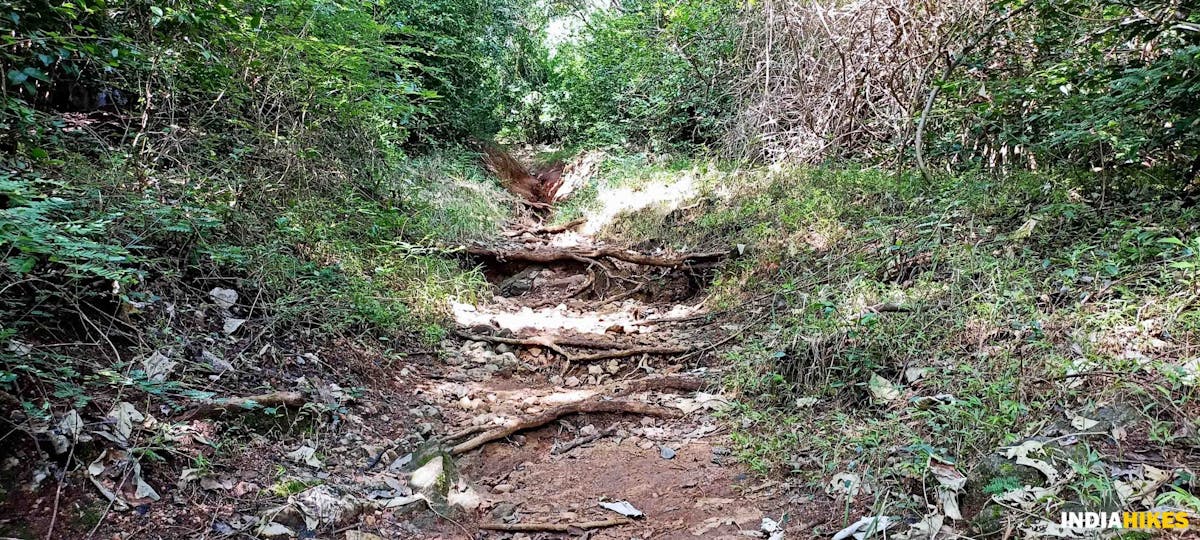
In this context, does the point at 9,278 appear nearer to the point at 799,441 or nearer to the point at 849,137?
the point at 799,441

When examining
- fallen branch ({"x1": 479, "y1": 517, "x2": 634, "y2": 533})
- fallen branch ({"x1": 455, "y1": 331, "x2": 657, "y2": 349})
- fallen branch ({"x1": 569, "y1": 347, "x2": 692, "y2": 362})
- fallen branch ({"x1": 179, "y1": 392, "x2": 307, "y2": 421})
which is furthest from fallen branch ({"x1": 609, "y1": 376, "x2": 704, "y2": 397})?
fallen branch ({"x1": 179, "y1": 392, "x2": 307, "y2": 421})

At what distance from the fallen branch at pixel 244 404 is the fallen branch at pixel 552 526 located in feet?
3.66

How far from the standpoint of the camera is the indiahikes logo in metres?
1.76

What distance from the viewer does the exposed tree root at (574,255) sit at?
6.29m

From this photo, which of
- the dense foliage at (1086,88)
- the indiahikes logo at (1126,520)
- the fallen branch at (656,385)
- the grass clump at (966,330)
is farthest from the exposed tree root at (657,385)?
the dense foliage at (1086,88)

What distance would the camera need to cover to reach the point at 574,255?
678 cm

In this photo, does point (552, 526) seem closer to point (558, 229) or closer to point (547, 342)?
point (547, 342)

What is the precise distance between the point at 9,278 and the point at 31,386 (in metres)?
0.44

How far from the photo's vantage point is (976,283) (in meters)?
3.40

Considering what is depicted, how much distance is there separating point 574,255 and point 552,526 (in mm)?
4376

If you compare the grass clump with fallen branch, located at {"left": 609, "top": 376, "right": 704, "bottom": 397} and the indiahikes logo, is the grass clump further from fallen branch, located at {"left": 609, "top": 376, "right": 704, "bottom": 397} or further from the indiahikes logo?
fallen branch, located at {"left": 609, "top": 376, "right": 704, "bottom": 397}

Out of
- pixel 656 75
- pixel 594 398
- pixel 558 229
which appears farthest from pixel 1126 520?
pixel 656 75

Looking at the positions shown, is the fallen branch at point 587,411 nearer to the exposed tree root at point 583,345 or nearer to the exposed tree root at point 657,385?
the exposed tree root at point 657,385

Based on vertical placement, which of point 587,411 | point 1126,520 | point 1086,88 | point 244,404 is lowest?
point 587,411
